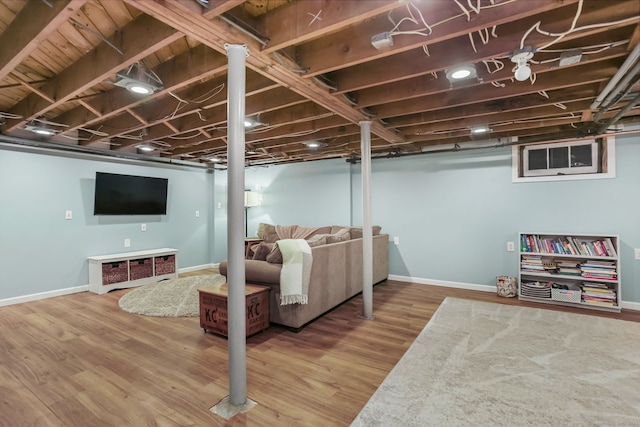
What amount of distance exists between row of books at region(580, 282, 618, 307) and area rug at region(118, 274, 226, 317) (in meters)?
4.92

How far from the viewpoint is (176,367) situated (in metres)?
2.39

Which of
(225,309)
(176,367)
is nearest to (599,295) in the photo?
(225,309)

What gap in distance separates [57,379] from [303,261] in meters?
2.09

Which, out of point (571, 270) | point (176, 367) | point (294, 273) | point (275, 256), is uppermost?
point (275, 256)

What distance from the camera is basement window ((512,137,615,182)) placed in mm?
3947

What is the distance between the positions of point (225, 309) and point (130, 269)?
9.79 feet

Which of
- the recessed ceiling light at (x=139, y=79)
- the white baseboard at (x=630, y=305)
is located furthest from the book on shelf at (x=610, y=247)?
the recessed ceiling light at (x=139, y=79)

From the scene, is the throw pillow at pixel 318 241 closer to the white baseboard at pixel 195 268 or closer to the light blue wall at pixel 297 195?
the light blue wall at pixel 297 195

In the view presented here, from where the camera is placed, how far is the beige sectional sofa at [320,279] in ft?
10.1

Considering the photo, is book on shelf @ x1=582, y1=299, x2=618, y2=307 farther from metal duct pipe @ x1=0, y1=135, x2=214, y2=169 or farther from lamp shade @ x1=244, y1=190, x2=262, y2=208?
metal duct pipe @ x1=0, y1=135, x2=214, y2=169

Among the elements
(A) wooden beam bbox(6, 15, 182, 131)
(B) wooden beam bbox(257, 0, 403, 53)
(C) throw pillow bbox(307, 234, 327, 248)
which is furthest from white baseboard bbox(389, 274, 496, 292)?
(A) wooden beam bbox(6, 15, 182, 131)

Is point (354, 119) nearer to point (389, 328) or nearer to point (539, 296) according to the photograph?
point (389, 328)

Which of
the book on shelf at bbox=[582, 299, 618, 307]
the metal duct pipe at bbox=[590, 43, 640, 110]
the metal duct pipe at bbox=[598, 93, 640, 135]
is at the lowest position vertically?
the book on shelf at bbox=[582, 299, 618, 307]

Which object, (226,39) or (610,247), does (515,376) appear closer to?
(610,247)
